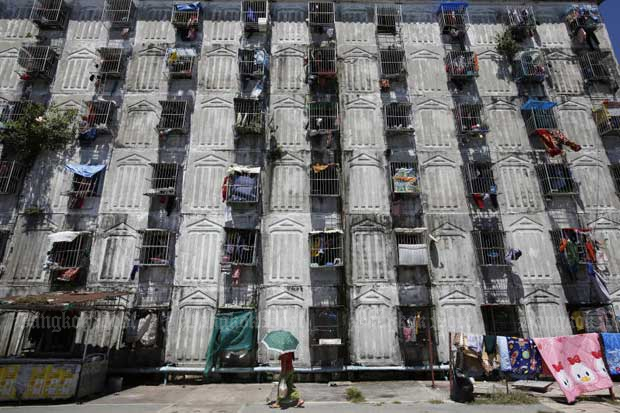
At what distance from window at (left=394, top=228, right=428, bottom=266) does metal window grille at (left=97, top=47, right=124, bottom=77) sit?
2054 cm

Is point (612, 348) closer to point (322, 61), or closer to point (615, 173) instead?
point (615, 173)

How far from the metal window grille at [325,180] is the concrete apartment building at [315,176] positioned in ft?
0.29

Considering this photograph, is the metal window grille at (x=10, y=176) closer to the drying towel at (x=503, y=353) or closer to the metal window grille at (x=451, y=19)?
the drying towel at (x=503, y=353)

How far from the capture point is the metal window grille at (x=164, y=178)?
2106 centimetres

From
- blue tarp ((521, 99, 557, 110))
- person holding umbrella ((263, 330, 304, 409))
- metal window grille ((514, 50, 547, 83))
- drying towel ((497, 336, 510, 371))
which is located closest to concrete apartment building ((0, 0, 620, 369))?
metal window grille ((514, 50, 547, 83))

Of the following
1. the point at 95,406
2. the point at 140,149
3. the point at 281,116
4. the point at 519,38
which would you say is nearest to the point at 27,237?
the point at 140,149

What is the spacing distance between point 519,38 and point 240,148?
21.0 metres

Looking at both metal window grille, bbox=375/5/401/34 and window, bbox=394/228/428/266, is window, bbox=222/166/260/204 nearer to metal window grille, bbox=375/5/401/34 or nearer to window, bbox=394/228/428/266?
window, bbox=394/228/428/266

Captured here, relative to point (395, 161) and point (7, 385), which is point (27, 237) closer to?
point (7, 385)

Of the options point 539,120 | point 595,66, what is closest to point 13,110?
point 539,120

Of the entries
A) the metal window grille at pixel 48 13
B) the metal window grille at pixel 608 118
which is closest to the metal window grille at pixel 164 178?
the metal window grille at pixel 48 13

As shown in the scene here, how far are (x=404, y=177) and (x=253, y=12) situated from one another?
51.1ft

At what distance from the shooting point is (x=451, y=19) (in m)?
25.9

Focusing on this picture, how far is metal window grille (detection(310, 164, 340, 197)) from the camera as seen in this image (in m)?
21.8
